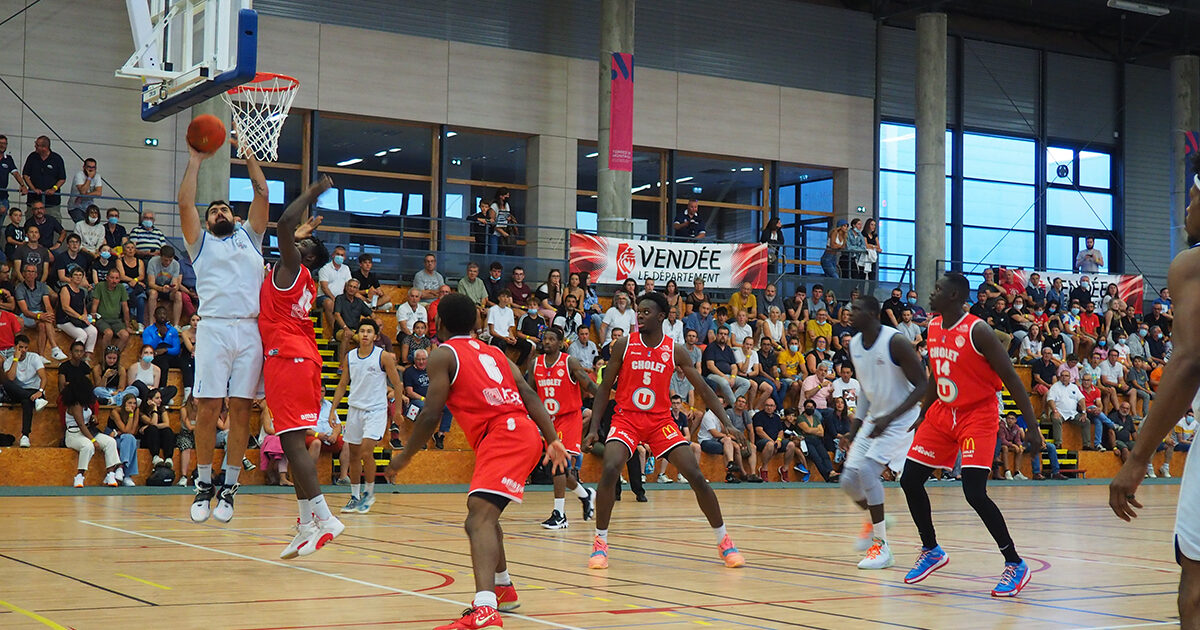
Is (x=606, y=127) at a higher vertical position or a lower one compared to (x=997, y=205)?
higher

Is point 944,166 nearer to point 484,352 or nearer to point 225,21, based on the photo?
point 225,21

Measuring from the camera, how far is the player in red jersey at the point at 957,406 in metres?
8.01

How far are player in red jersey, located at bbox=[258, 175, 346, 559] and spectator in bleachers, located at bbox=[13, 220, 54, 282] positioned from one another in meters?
10.5

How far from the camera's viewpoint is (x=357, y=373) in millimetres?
13516

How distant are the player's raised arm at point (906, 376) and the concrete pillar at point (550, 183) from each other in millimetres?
17292

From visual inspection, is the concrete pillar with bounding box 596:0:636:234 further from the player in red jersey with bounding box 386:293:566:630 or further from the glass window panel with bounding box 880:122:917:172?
the player in red jersey with bounding box 386:293:566:630

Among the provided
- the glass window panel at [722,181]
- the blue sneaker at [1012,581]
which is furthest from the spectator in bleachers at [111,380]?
the glass window panel at [722,181]

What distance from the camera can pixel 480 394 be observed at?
6.13m

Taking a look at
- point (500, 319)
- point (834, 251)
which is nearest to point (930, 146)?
point (834, 251)

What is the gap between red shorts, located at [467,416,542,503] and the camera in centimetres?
600

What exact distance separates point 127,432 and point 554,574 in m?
9.60

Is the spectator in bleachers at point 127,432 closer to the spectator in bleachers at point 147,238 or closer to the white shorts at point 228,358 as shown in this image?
the spectator in bleachers at point 147,238

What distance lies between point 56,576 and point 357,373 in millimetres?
6106

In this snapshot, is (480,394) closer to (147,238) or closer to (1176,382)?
(1176,382)
